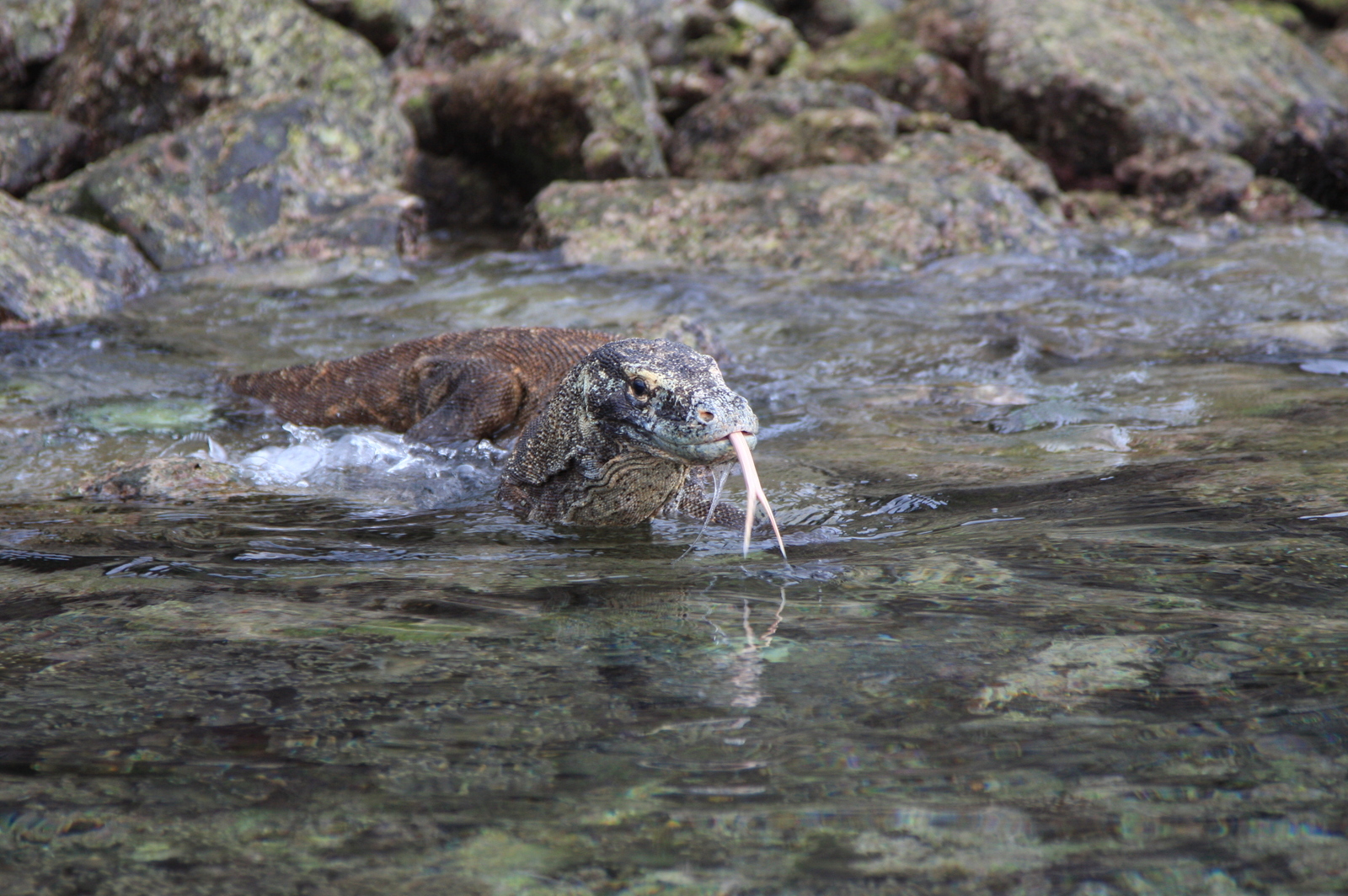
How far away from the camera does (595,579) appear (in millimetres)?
2797

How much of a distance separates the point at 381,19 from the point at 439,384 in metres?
9.95

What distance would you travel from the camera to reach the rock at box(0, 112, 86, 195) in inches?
386

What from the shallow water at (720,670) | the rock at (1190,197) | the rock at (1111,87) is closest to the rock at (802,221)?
the rock at (1190,197)

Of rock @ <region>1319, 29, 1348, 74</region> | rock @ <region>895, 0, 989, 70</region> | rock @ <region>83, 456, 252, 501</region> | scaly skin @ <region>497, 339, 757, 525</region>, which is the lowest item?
rock @ <region>83, 456, 252, 501</region>

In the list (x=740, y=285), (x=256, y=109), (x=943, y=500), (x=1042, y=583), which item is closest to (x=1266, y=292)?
(x=740, y=285)

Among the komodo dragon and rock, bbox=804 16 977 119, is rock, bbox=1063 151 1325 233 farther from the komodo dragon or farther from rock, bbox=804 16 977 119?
the komodo dragon

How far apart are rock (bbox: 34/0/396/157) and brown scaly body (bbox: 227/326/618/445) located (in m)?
5.39

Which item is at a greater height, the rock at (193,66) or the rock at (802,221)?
the rock at (193,66)

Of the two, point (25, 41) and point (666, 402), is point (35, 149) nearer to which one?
point (25, 41)

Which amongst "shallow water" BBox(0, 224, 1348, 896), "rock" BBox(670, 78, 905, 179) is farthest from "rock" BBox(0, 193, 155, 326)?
"rock" BBox(670, 78, 905, 179)

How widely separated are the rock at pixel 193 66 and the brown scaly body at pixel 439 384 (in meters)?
5.39

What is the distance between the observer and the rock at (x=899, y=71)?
11836 millimetres

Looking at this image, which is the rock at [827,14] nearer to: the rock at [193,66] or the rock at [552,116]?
the rock at [552,116]

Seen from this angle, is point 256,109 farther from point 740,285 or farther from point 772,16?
point 772,16
